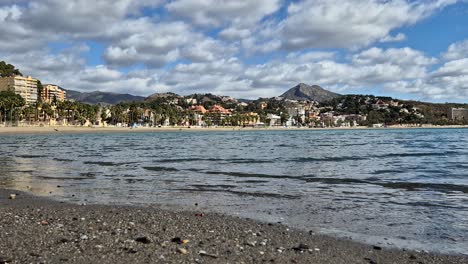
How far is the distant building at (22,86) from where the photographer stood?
7160 inches

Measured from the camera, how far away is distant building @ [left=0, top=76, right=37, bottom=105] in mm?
181875

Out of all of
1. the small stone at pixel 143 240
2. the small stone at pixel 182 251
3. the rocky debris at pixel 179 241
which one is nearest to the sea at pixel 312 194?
the rocky debris at pixel 179 241

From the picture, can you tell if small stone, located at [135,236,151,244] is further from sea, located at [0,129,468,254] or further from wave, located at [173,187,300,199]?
wave, located at [173,187,300,199]

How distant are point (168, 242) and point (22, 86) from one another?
671 feet

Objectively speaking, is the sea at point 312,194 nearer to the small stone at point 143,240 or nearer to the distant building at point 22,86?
the small stone at point 143,240

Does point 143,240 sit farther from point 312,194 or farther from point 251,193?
point 312,194

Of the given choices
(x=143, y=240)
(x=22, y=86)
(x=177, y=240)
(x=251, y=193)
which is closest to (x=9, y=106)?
(x=22, y=86)

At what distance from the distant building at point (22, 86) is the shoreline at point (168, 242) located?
617 feet

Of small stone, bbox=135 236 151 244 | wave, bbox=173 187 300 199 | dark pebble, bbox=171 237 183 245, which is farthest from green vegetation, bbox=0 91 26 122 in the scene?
dark pebble, bbox=171 237 183 245

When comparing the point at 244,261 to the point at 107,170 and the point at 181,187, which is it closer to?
the point at 181,187

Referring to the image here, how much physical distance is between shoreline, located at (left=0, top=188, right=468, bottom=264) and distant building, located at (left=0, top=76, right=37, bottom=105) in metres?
188

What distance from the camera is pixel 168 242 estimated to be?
24.2 ft

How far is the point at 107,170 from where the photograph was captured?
72.0 ft

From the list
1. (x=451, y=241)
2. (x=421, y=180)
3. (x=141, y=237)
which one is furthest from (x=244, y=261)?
(x=421, y=180)
